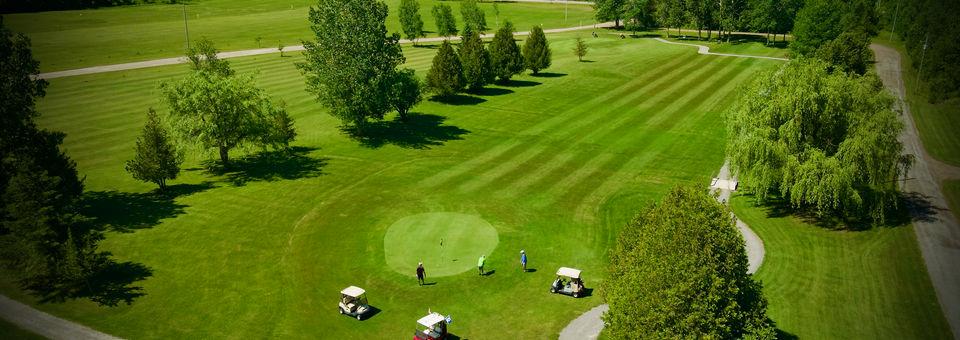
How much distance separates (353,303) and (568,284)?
14.6 metres

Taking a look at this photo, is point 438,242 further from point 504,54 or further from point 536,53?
Result: point 536,53

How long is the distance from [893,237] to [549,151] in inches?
1351

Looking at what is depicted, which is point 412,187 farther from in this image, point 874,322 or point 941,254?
point 941,254

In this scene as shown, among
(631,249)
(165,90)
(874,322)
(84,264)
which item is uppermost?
(165,90)

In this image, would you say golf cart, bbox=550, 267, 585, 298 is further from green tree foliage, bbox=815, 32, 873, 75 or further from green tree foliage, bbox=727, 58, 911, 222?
green tree foliage, bbox=815, 32, 873, 75

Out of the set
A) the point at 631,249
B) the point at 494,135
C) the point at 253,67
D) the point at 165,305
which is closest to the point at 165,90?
the point at 165,305

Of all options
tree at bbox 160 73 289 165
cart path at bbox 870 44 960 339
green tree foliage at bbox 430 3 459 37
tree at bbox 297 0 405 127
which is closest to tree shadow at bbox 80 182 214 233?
tree at bbox 160 73 289 165

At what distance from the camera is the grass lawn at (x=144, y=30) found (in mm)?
120250

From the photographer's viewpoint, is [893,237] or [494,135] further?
[494,135]

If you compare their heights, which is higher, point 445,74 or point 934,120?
point 445,74

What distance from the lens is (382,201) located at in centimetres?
5481

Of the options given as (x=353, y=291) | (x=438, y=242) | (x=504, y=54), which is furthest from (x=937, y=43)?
(x=353, y=291)

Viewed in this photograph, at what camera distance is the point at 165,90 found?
58562mm

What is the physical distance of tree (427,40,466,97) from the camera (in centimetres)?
8988
